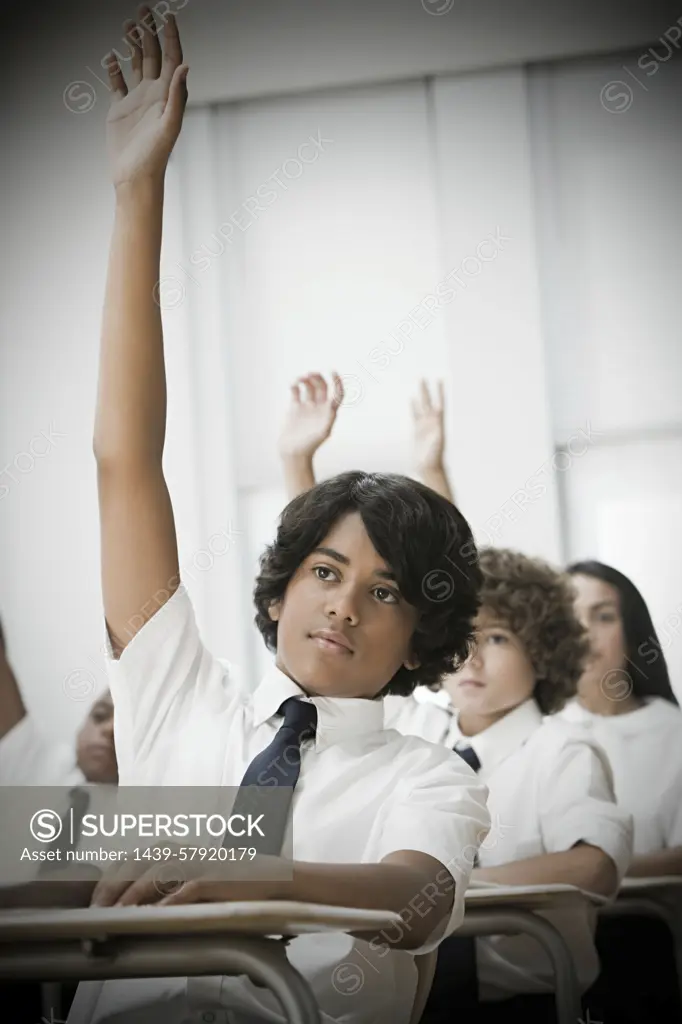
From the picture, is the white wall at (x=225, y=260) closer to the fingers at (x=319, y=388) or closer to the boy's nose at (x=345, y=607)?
the fingers at (x=319, y=388)

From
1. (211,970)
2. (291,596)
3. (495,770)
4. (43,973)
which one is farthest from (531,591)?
(43,973)

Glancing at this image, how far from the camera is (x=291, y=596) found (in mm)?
1418

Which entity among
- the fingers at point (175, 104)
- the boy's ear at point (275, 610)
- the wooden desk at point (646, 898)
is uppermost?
the fingers at point (175, 104)

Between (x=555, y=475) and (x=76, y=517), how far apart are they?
0.88 m

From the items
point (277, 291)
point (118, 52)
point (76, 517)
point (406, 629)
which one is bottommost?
point (406, 629)

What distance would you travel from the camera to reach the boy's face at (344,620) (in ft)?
4.52

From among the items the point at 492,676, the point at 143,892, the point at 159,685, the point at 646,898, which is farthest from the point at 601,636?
the point at 143,892

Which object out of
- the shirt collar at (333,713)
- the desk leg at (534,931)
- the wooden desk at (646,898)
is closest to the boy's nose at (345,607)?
the shirt collar at (333,713)

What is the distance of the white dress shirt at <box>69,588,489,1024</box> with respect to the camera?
129 centimetres

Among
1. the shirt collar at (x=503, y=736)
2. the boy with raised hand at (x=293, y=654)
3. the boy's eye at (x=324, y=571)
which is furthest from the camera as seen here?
the shirt collar at (x=503, y=736)

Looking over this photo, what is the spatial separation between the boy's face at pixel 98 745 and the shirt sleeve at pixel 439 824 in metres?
0.66

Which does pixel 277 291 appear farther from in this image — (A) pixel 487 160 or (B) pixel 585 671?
(B) pixel 585 671

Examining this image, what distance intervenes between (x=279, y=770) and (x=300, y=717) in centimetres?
7

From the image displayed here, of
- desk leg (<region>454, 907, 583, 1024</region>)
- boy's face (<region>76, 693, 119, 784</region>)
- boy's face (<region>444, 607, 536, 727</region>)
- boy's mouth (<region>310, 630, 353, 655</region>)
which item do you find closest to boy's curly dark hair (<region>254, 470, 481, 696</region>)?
boy's mouth (<region>310, 630, 353, 655</region>)
